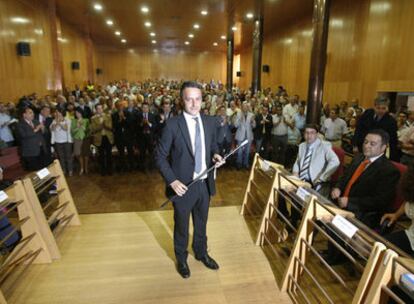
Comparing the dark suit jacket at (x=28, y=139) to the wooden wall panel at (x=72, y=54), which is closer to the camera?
the dark suit jacket at (x=28, y=139)

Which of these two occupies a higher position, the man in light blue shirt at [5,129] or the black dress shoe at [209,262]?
the man in light blue shirt at [5,129]

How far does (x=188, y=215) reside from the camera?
2.10 m

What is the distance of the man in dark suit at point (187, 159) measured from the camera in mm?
1913

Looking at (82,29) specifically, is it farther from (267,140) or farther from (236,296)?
(236,296)

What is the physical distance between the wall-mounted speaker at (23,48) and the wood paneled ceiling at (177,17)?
7.66ft

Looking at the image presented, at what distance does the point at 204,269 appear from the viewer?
89.0 inches

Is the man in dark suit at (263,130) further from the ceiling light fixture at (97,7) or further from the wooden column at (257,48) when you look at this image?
the ceiling light fixture at (97,7)

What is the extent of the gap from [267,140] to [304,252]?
4.22 metres

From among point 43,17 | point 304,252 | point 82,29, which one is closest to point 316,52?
point 304,252

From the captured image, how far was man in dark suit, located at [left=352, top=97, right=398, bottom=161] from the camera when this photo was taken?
11.3 ft

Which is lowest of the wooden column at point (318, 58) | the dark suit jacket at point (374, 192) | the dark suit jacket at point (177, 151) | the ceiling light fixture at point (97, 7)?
the dark suit jacket at point (374, 192)

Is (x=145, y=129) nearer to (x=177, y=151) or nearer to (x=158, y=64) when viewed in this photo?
(x=177, y=151)

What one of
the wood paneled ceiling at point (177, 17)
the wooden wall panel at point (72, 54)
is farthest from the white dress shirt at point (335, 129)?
the wooden wall panel at point (72, 54)

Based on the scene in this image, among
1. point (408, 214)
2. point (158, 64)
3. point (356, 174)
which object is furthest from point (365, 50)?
point (158, 64)
